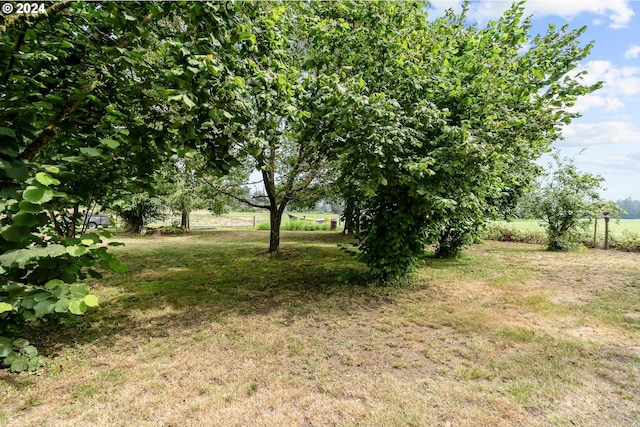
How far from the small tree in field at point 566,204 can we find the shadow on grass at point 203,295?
26.5 feet

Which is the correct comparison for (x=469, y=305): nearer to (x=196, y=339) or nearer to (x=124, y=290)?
(x=196, y=339)

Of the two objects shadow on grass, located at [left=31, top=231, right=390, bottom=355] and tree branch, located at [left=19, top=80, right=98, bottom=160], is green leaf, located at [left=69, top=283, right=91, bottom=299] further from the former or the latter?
tree branch, located at [left=19, top=80, right=98, bottom=160]

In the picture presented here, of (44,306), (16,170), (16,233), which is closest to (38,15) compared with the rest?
(16,170)

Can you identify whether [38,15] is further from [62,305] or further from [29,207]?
[62,305]

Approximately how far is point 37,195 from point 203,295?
364cm

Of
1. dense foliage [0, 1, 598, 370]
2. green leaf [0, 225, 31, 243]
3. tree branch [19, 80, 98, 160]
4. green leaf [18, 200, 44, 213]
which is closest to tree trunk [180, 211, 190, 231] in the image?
dense foliage [0, 1, 598, 370]

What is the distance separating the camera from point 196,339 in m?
3.59

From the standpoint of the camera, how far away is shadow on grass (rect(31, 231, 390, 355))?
12.7 feet

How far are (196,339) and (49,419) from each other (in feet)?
4.84

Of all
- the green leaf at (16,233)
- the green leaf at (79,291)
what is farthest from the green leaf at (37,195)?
the green leaf at (79,291)

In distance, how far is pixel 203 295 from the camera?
5434mm

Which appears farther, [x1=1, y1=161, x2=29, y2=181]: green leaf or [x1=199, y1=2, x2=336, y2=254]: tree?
[x1=199, y1=2, x2=336, y2=254]: tree

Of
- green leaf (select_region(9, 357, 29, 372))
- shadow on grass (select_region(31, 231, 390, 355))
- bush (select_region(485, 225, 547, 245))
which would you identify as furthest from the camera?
bush (select_region(485, 225, 547, 245))

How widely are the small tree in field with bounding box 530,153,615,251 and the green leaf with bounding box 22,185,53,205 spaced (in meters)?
13.4
